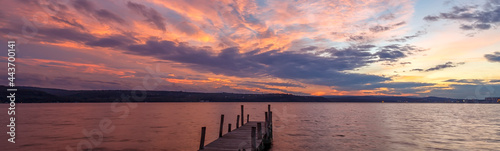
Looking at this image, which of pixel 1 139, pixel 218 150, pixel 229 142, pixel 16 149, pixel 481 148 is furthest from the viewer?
pixel 1 139

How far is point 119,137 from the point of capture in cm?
3816

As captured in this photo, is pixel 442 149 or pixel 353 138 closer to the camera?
pixel 442 149

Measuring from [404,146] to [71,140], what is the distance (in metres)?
38.1

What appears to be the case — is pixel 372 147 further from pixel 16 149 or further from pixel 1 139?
pixel 1 139

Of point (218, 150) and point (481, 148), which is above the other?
point (218, 150)

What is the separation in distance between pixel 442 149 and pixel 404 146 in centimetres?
358

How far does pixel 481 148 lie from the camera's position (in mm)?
31969

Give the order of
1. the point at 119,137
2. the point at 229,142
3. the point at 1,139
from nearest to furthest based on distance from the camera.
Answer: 1. the point at 229,142
2. the point at 1,139
3. the point at 119,137

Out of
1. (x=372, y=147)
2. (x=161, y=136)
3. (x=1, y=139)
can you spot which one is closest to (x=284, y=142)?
(x=372, y=147)

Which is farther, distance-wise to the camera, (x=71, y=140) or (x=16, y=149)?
(x=71, y=140)

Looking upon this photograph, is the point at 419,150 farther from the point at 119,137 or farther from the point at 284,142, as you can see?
the point at 119,137

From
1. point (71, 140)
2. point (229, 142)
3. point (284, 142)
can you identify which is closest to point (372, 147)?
point (284, 142)

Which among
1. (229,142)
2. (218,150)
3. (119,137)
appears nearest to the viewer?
(218,150)

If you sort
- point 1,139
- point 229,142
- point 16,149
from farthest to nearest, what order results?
point 1,139, point 16,149, point 229,142
